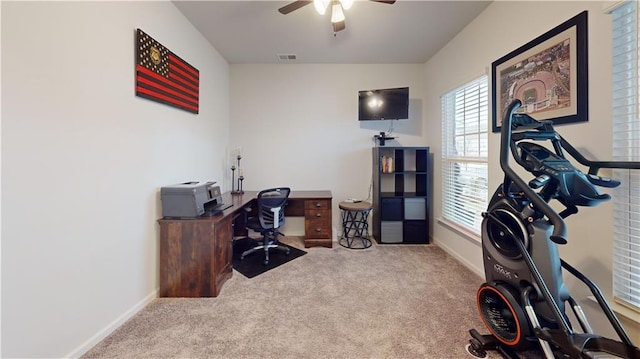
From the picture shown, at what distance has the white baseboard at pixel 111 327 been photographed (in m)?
1.61

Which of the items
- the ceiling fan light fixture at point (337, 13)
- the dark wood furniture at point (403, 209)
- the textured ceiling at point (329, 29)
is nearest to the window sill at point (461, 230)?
the dark wood furniture at point (403, 209)

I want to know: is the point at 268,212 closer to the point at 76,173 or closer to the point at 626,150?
the point at 76,173

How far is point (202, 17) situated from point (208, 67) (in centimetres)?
70

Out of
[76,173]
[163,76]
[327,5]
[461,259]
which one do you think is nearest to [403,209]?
[461,259]

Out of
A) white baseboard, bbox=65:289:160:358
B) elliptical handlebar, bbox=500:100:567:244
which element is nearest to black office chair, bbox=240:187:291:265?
white baseboard, bbox=65:289:160:358

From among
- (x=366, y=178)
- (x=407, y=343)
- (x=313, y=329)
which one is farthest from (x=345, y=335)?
(x=366, y=178)

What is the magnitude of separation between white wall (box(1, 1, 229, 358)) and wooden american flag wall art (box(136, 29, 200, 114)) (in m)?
0.07

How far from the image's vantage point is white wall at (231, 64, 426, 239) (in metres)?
4.11

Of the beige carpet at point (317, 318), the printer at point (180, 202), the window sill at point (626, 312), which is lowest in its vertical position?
the beige carpet at point (317, 318)

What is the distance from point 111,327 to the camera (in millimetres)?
1848

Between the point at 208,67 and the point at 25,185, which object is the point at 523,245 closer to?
the point at 25,185

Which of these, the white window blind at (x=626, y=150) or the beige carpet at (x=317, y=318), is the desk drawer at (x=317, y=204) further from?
the white window blind at (x=626, y=150)

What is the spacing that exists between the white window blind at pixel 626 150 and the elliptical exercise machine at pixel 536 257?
0.75ft

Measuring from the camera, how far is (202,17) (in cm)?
275
